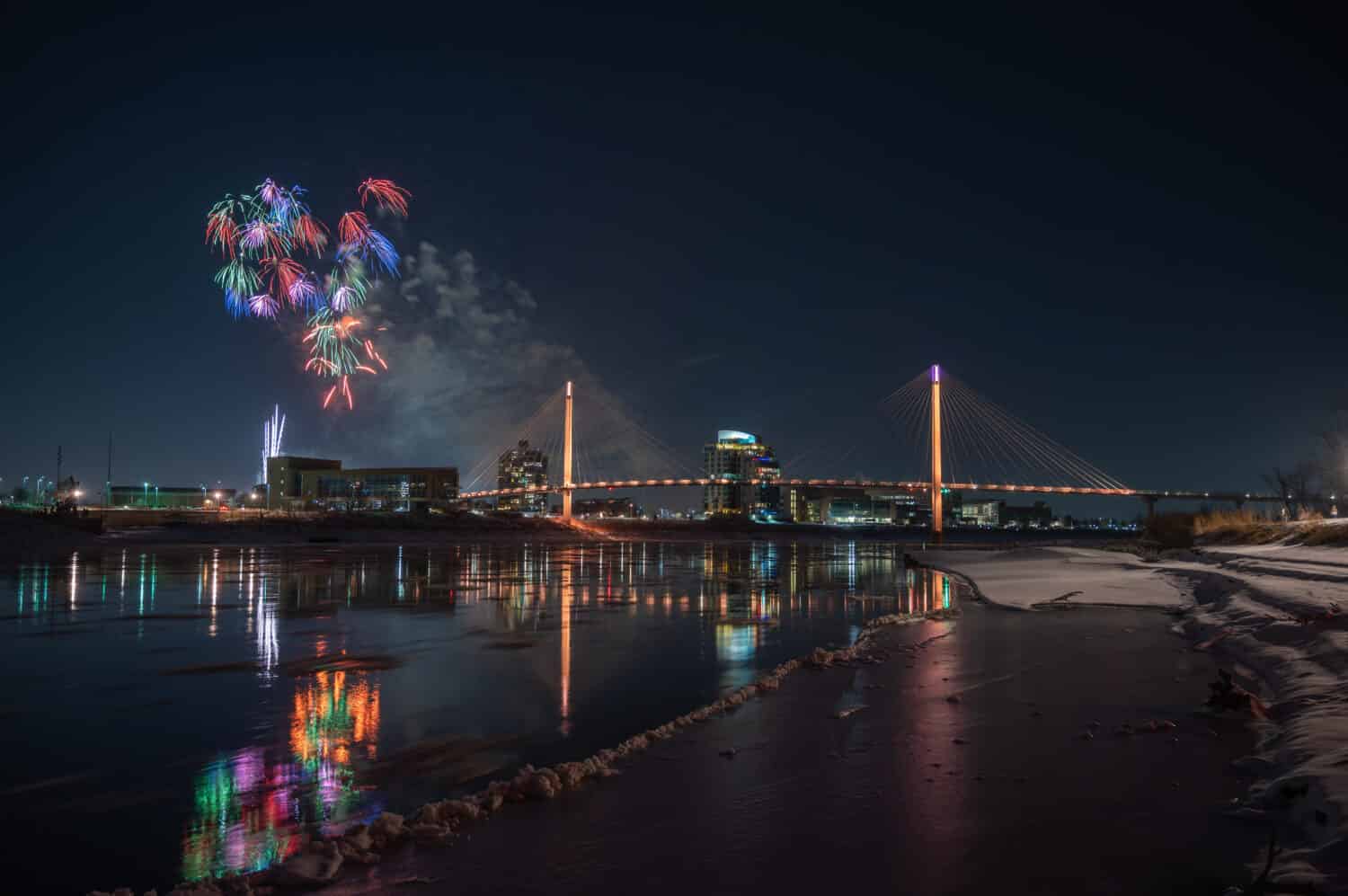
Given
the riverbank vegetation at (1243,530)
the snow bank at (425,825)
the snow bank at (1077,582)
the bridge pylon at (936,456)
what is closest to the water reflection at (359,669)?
the snow bank at (425,825)

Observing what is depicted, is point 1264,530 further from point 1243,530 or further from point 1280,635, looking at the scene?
point 1280,635

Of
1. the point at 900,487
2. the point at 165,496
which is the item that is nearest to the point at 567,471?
the point at 900,487

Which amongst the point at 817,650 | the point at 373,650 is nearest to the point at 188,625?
the point at 373,650

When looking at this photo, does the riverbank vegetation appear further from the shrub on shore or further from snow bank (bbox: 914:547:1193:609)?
snow bank (bbox: 914:547:1193:609)

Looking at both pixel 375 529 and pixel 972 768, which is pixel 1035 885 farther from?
pixel 375 529

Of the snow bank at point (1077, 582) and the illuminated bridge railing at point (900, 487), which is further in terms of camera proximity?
the illuminated bridge railing at point (900, 487)

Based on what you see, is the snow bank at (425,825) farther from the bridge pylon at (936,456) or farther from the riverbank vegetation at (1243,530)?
the bridge pylon at (936,456)

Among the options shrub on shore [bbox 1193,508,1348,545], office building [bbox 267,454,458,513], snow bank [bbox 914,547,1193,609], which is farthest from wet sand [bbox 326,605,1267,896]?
office building [bbox 267,454,458,513]
